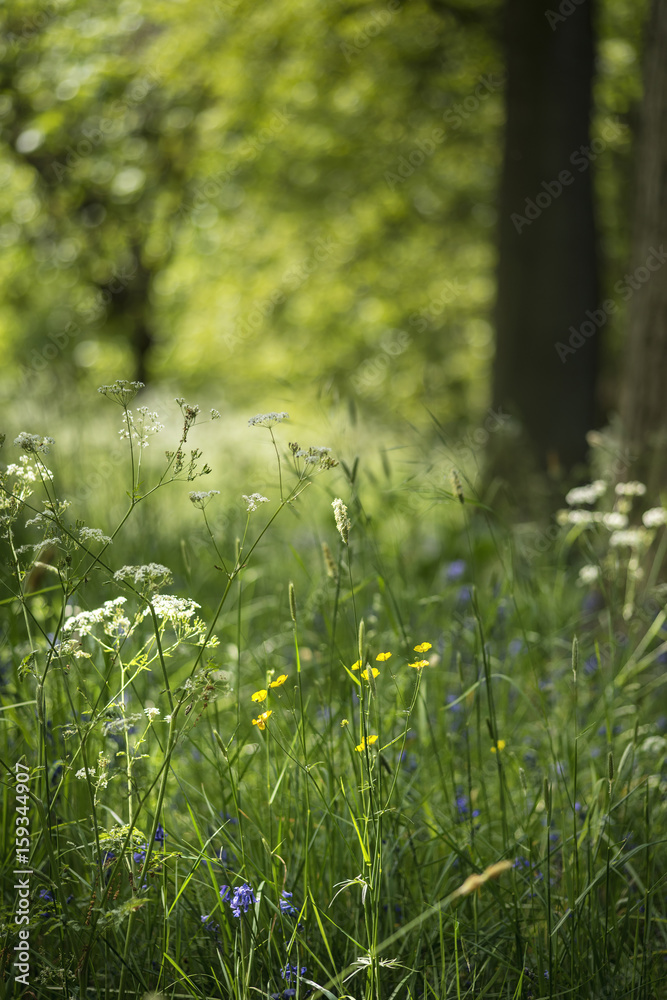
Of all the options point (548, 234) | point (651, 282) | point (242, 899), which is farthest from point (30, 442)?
point (548, 234)

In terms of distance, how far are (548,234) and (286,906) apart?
5.41 meters

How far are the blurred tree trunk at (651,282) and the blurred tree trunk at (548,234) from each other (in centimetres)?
232

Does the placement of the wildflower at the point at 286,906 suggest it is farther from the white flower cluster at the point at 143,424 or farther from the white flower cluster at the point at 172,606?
the white flower cluster at the point at 143,424

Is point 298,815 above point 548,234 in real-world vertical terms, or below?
below

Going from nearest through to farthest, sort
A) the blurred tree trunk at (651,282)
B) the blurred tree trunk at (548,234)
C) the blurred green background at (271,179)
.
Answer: the blurred tree trunk at (651,282) → the blurred green background at (271,179) → the blurred tree trunk at (548,234)

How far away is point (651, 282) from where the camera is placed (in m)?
3.12

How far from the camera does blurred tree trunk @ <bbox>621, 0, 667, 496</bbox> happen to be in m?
3.04

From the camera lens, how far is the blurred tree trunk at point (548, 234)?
222 inches

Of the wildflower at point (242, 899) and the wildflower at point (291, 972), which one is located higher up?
the wildflower at point (242, 899)

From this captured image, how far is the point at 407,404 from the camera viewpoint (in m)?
12.4

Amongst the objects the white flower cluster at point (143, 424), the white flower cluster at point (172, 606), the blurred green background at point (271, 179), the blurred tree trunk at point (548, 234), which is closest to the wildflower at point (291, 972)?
the white flower cluster at point (172, 606)

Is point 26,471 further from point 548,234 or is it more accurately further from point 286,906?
point 548,234

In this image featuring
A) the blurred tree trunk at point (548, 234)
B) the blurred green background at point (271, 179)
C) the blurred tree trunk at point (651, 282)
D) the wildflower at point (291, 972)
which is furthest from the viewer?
the blurred tree trunk at point (548, 234)

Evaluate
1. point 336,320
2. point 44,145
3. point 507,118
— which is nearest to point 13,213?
point 44,145
